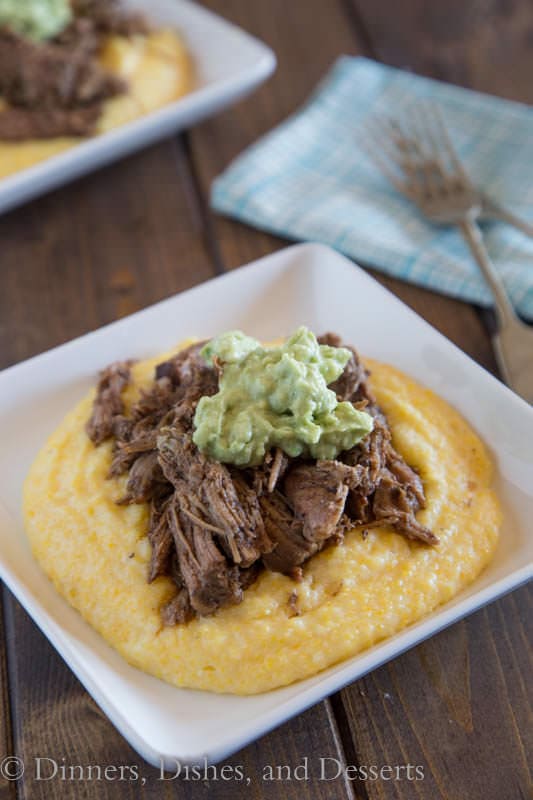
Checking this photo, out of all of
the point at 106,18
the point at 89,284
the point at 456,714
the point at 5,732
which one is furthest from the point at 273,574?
the point at 106,18

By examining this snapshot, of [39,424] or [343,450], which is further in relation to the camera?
[39,424]

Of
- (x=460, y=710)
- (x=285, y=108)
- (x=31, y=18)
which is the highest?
(x=31, y=18)

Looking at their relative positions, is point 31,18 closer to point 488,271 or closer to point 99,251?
point 99,251

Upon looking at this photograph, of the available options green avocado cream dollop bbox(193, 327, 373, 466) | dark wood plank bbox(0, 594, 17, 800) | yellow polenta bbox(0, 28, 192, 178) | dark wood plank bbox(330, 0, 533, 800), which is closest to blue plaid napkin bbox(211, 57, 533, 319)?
yellow polenta bbox(0, 28, 192, 178)

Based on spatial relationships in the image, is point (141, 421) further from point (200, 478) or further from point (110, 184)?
point (110, 184)

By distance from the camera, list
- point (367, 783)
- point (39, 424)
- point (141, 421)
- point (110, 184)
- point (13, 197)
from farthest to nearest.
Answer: point (110, 184), point (13, 197), point (39, 424), point (141, 421), point (367, 783)

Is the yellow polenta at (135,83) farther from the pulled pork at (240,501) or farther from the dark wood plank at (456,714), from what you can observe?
the dark wood plank at (456,714)

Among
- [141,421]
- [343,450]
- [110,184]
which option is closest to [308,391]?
[343,450]
